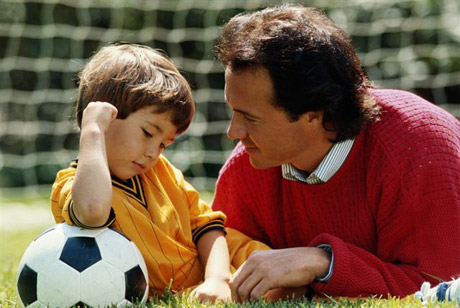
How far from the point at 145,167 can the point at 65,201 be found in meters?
0.32

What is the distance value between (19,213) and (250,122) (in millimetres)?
3691

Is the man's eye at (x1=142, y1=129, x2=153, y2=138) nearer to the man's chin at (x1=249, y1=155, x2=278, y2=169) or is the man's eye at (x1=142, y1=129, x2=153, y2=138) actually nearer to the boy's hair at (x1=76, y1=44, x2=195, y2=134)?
the boy's hair at (x1=76, y1=44, x2=195, y2=134)

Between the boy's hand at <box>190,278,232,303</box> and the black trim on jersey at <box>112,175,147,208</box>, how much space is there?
14.1 inches

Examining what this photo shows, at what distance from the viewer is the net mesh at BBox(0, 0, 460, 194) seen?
7113 millimetres

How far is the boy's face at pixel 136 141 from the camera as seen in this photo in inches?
115

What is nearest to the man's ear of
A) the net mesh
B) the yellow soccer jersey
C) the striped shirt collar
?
the striped shirt collar

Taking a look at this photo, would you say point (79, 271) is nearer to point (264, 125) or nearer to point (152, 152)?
point (152, 152)

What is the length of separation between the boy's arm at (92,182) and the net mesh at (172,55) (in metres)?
4.25

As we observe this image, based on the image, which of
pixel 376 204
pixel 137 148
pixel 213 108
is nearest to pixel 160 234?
pixel 137 148

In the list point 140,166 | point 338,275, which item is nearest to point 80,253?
point 140,166

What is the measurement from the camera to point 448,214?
2.91m

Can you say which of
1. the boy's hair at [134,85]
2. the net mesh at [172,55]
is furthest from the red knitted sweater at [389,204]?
the net mesh at [172,55]

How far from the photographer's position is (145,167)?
9.77ft

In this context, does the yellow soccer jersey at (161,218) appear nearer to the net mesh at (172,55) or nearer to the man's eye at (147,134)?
the man's eye at (147,134)
